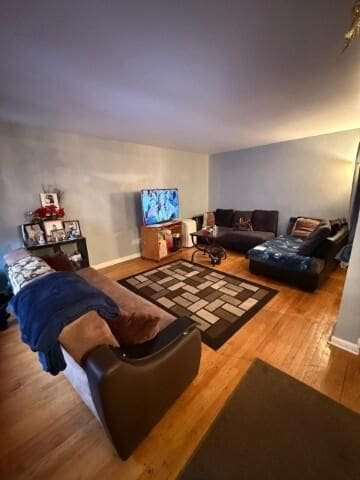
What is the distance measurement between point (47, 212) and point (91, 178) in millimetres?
946

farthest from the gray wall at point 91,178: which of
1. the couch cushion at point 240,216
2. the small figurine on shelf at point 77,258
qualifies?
the couch cushion at point 240,216

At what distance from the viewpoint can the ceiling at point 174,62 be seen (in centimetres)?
99

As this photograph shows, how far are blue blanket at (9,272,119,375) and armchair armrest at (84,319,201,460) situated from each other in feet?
0.57

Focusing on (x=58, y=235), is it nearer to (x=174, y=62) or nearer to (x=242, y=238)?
(x=174, y=62)

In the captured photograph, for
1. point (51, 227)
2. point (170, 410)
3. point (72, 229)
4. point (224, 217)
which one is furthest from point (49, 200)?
point (224, 217)

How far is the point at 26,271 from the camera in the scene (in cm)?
141

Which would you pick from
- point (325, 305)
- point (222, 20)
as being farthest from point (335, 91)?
point (325, 305)

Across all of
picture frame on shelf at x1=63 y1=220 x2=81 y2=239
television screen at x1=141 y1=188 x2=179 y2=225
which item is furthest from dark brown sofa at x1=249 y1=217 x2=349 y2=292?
picture frame on shelf at x1=63 y1=220 x2=81 y2=239

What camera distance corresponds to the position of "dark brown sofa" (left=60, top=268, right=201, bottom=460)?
863 mm

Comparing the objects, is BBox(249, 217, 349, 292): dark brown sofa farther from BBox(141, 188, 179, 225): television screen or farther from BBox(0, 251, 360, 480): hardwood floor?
BBox(141, 188, 179, 225): television screen

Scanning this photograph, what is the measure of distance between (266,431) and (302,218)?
364 centimetres

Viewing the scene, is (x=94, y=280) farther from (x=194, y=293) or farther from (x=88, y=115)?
(x=88, y=115)

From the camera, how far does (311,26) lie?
3.61ft

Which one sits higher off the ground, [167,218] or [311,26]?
[311,26]
